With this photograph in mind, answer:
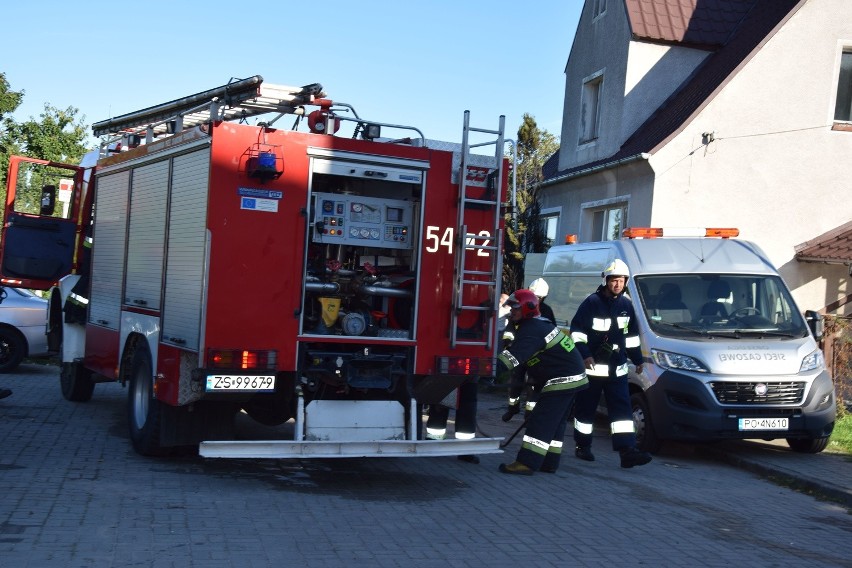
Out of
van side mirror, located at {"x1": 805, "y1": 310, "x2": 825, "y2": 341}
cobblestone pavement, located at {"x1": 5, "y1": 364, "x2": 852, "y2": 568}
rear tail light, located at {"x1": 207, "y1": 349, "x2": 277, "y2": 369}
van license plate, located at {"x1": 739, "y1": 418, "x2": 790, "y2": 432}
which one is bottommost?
cobblestone pavement, located at {"x1": 5, "y1": 364, "x2": 852, "y2": 568}

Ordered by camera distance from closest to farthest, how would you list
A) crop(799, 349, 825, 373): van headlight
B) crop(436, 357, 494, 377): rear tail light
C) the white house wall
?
1. crop(436, 357, 494, 377): rear tail light
2. crop(799, 349, 825, 373): van headlight
3. the white house wall

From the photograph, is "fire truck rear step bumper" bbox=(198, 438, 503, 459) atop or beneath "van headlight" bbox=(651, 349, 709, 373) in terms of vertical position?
beneath

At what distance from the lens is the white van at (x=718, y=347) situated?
10.6 metres

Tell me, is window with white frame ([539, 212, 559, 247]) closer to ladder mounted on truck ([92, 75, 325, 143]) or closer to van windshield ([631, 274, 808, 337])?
van windshield ([631, 274, 808, 337])

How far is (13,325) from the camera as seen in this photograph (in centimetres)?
1611

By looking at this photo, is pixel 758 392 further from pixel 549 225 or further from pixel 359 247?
pixel 549 225

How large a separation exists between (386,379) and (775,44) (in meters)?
12.1

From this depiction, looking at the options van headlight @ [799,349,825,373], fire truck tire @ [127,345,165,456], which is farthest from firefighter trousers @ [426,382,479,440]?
van headlight @ [799,349,825,373]

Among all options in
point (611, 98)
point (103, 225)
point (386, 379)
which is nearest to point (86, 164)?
point (103, 225)

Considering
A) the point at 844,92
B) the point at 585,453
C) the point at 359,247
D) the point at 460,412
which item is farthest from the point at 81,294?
the point at 844,92

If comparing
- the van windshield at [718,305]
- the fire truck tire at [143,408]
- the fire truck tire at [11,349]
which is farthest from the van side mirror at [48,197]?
the van windshield at [718,305]

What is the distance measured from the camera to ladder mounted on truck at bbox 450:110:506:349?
342 inches

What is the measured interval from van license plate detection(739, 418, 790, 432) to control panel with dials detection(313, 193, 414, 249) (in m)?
4.10

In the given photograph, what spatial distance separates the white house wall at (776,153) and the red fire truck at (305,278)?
9.73 metres
